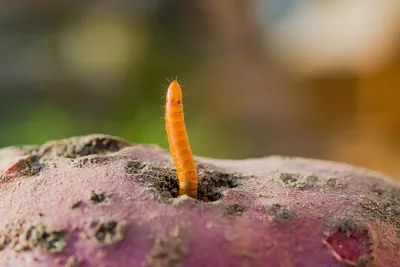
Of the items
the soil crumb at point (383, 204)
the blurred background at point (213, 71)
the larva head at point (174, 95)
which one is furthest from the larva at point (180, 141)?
the blurred background at point (213, 71)

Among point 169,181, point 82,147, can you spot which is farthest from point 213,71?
point 169,181

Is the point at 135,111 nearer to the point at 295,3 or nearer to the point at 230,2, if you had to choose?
the point at 230,2

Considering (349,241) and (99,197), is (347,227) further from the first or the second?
(99,197)

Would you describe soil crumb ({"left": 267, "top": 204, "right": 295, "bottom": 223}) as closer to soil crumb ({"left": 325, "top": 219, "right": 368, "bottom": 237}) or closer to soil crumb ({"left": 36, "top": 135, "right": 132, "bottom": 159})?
soil crumb ({"left": 325, "top": 219, "right": 368, "bottom": 237})

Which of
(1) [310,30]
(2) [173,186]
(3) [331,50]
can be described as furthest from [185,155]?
(1) [310,30]

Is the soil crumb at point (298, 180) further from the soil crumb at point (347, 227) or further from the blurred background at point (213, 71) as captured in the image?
the blurred background at point (213, 71)

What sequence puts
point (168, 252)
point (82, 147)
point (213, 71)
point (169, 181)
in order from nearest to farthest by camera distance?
point (168, 252)
point (169, 181)
point (82, 147)
point (213, 71)
